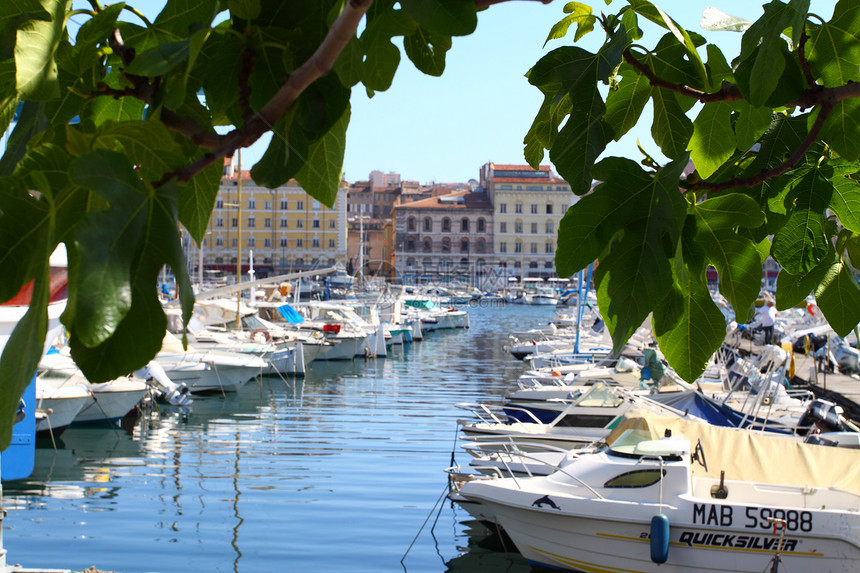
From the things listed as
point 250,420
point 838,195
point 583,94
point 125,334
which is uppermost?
point 583,94

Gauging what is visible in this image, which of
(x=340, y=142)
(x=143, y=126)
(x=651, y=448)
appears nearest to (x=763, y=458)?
(x=651, y=448)

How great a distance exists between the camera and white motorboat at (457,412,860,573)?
27.0 ft

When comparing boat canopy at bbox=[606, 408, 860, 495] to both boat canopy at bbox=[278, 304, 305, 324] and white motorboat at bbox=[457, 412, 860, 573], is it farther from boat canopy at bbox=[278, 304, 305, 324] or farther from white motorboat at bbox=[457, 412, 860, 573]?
boat canopy at bbox=[278, 304, 305, 324]

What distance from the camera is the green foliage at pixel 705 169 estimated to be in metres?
1.01

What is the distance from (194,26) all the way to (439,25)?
21 cm

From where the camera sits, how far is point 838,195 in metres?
1.45

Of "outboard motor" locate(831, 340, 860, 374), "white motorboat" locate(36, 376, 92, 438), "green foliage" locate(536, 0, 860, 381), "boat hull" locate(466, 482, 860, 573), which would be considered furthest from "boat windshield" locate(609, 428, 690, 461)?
"outboard motor" locate(831, 340, 860, 374)

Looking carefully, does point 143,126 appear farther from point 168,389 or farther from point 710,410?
point 168,389

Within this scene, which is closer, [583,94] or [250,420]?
[583,94]

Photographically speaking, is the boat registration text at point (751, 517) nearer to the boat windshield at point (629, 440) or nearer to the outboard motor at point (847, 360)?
the boat windshield at point (629, 440)

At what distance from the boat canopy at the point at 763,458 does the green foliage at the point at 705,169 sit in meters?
8.32

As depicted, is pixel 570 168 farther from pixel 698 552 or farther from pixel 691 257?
pixel 698 552

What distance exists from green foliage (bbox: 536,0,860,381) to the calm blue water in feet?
30.8

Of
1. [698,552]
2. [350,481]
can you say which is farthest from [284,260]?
[698,552]
